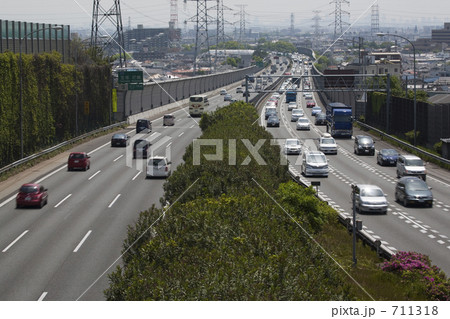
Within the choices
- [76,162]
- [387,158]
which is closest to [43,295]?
[76,162]

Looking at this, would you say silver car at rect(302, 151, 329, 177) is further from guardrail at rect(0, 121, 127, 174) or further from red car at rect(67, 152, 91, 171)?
guardrail at rect(0, 121, 127, 174)

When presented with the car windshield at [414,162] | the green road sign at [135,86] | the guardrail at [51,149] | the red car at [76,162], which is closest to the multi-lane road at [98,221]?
the red car at [76,162]

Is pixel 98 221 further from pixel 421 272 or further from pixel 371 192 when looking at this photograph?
pixel 421 272

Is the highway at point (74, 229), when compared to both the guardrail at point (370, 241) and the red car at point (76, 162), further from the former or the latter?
the guardrail at point (370, 241)

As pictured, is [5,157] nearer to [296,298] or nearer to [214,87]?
[296,298]

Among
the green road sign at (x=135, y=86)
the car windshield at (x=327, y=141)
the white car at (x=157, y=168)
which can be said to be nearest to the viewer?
the white car at (x=157, y=168)

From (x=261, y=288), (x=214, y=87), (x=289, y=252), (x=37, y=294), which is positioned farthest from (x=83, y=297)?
(x=214, y=87)
